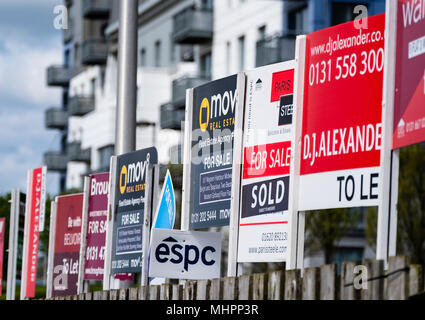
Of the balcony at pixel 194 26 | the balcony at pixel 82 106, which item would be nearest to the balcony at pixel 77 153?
the balcony at pixel 82 106

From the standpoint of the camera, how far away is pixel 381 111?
870cm

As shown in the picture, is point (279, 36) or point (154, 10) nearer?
point (279, 36)

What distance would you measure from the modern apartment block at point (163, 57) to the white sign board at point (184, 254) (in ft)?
87.8

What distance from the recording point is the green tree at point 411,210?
5000 cm

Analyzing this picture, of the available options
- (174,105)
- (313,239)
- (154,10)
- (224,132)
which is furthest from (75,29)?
(224,132)

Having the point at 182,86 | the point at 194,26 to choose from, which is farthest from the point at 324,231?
the point at 194,26

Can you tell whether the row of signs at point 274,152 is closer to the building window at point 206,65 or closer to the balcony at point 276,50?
the balcony at point 276,50

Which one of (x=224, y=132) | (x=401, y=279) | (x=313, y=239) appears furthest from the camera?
(x=313, y=239)

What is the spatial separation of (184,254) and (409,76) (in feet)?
15.1

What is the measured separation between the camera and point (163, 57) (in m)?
63.6

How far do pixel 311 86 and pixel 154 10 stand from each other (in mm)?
54803

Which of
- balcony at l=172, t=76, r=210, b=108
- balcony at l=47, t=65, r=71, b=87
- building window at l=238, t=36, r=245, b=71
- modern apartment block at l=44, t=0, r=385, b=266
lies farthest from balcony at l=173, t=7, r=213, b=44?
balcony at l=47, t=65, r=71, b=87
